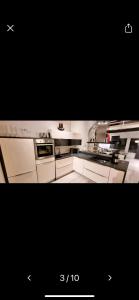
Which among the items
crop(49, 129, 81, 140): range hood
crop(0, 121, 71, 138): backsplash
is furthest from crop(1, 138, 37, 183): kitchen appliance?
crop(49, 129, 81, 140): range hood

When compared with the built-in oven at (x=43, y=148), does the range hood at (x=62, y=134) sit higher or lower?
higher

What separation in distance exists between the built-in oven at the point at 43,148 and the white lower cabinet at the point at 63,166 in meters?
0.40

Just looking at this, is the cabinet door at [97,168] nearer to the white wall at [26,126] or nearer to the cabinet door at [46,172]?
the cabinet door at [46,172]

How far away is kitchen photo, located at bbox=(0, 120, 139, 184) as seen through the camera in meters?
1.58

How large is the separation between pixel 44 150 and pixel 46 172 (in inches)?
20.7

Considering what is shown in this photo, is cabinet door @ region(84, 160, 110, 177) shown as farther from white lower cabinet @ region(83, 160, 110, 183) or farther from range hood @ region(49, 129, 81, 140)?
range hood @ region(49, 129, 81, 140)

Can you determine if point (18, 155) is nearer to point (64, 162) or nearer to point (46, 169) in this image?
point (46, 169)

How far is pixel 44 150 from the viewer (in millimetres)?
2053

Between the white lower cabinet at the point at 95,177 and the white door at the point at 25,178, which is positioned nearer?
the white door at the point at 25,178

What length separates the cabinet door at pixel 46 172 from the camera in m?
2.01
